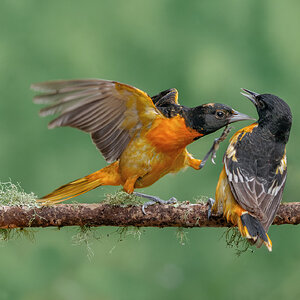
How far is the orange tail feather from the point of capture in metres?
4.12

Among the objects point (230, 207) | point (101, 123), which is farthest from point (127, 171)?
point (230, 207)

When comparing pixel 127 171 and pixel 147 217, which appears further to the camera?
pixel 127 171

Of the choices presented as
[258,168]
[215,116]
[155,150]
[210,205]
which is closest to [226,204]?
[210,205]

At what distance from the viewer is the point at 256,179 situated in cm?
372

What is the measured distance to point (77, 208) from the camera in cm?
387

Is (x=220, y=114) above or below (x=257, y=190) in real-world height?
above

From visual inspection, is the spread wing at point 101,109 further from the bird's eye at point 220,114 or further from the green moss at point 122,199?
the bird's eye at point 220,114

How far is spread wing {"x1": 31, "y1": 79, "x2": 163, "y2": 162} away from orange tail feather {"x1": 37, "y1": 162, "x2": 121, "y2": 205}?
0.14 metres

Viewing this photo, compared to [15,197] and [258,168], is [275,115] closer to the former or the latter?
[258,168]

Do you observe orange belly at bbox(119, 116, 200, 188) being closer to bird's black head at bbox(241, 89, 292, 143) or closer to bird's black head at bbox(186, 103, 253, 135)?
bird's black head at bbox(186, 103, 253, 135)

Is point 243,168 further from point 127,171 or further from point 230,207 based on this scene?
point 127,171

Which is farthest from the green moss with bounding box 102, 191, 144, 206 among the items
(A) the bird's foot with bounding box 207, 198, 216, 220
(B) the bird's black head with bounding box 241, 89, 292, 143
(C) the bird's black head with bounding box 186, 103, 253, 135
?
(B) the bird's black head with bounding box 241, 89, 292, 143

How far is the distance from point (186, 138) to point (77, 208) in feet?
2.77

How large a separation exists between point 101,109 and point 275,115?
43.7 inches
